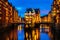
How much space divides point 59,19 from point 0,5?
49.5ft

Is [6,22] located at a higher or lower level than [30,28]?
higher

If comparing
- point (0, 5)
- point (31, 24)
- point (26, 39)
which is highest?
point (0, 5)

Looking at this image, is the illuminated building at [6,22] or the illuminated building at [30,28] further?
the illuminated building at [30,28]

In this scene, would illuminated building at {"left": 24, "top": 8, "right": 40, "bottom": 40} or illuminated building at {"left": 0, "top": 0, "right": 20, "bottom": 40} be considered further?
illuminated building at {"left": 24, "top": 8, "right": 40, "bottom": 40}

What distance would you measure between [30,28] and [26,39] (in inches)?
189

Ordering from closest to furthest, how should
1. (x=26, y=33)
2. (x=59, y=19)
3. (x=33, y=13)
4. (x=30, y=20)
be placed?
(x=59, y=19), (x=26, y=33), (x=30, y=20), (x=33, y=13)

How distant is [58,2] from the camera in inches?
1978

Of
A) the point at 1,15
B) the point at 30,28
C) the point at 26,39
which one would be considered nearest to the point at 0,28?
the point at 1,15

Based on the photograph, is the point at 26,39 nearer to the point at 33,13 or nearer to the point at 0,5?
the point at 0,5

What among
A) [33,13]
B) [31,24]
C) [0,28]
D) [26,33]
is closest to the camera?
[0,28]

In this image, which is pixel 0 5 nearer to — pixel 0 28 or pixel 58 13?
pixel 0 28

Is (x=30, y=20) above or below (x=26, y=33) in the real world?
above

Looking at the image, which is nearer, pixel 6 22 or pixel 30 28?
pixel 6 22

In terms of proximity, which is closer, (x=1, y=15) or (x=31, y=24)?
(x=1, y=15)
